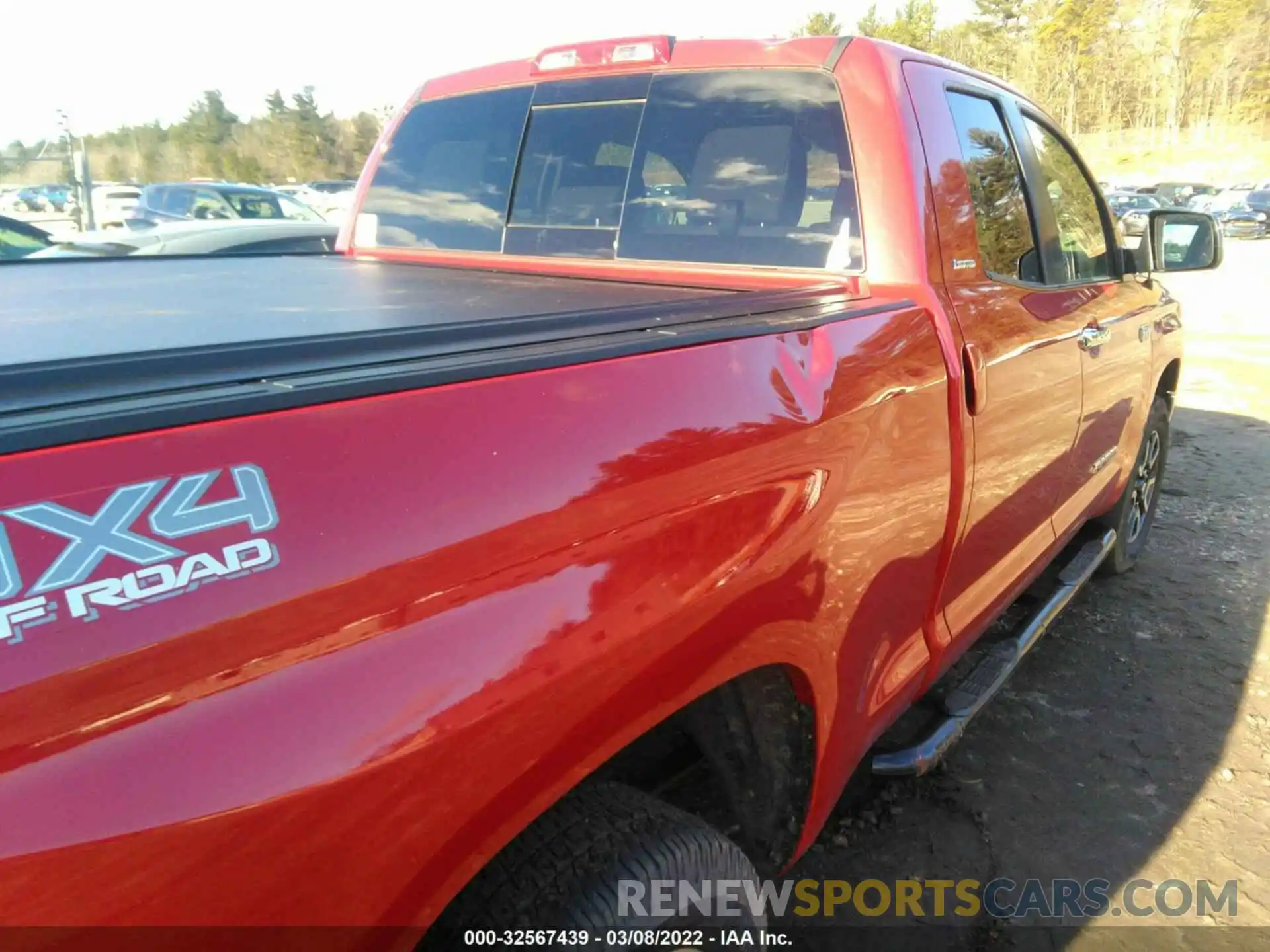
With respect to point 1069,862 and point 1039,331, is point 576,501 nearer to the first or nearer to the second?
point 1039,331

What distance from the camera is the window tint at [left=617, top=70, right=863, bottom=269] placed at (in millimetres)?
2361

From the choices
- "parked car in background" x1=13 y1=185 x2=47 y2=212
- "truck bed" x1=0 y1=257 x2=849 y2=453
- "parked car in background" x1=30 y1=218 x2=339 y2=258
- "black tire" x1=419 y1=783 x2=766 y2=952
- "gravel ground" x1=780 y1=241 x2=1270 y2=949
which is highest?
"parked car in background" x1=13 y1=185 x2=47 y2=212

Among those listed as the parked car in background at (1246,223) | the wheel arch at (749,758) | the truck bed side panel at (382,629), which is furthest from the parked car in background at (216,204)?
the parked car in background at (1246,223)

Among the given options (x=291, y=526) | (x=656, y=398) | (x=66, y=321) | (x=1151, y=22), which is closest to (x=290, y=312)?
(x=66, y=321)

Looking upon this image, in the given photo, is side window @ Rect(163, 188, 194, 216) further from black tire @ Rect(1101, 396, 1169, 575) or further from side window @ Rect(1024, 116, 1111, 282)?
black tire @ Rect(1101, 396, 1169, 575)

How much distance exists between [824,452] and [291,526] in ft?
3.28

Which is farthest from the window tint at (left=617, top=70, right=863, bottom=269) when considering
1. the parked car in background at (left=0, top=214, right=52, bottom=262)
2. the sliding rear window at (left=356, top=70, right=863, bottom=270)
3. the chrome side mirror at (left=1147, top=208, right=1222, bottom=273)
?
the parked car in background at (left=0, top=214, right=52, bottom=262)

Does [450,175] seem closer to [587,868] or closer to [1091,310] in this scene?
[1091,310]

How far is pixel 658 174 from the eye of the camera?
264 centimetres

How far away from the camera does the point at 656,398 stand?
1.35 metres

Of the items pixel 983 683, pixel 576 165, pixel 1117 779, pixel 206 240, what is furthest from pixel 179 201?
pixel 1117 779

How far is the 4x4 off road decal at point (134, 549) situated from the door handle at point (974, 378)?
5.53 ft

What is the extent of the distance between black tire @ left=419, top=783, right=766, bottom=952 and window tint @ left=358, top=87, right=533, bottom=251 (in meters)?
2.03

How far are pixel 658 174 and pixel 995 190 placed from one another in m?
1.00
